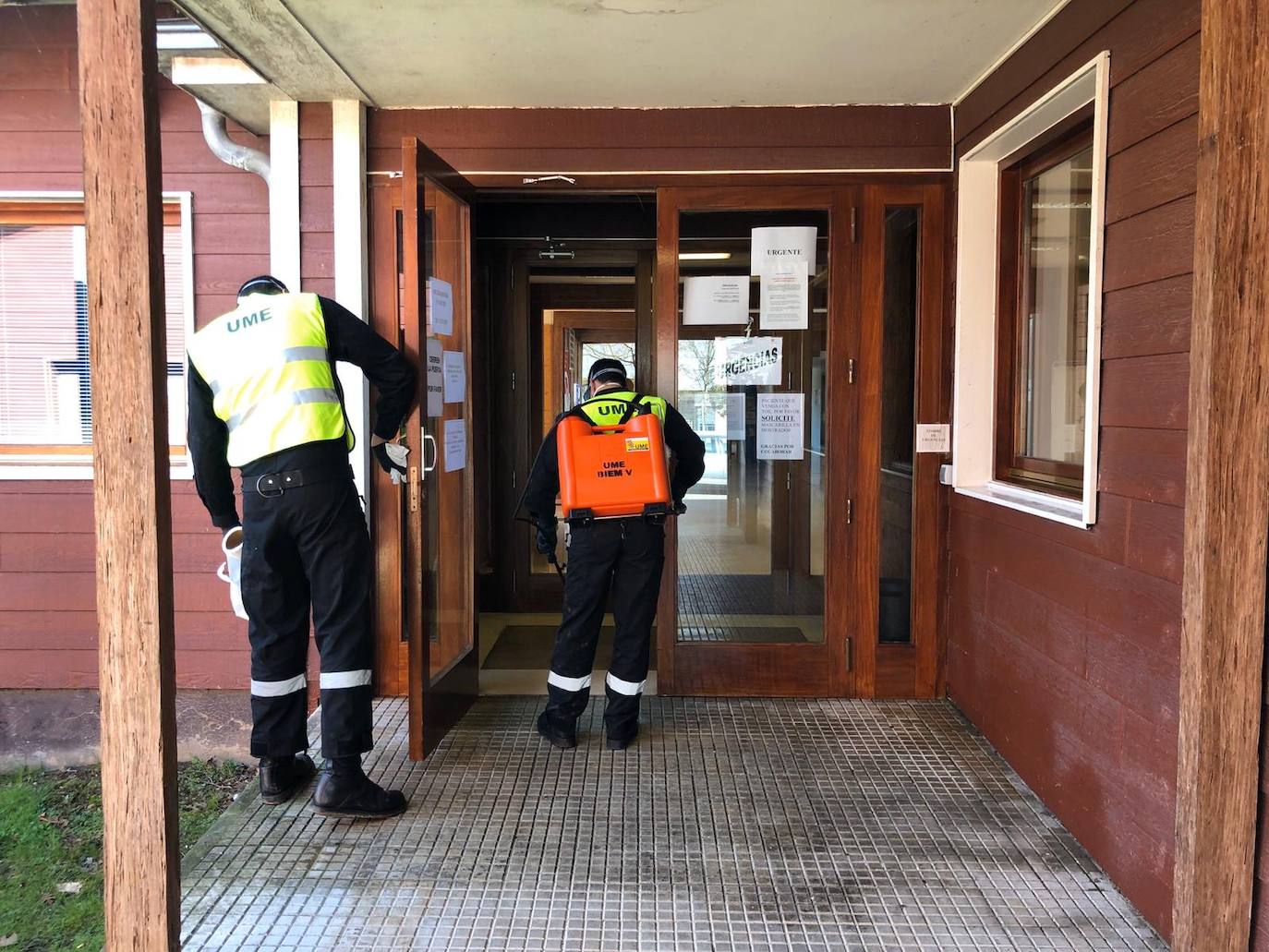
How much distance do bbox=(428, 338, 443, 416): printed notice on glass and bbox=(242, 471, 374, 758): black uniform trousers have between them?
65 centimetres

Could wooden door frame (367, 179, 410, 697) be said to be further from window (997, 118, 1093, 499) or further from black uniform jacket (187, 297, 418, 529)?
window (997, 118, 1093, 499)

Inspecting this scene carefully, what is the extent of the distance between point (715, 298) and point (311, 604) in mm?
2199

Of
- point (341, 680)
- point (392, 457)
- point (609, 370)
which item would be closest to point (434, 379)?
point (392, 457)

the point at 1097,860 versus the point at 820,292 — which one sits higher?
the point at 820,292

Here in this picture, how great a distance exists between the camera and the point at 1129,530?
7.93 feet

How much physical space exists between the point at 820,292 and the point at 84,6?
2.97 metres

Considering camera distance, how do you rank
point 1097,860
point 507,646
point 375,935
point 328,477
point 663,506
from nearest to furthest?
1. point 375,935
2. point 1097,860
3. point 328,477
4. point 663,506
5. point 507,646

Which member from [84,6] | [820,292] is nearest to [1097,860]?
[820,292]

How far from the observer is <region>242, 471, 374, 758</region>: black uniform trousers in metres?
2.80

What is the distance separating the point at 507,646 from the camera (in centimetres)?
481

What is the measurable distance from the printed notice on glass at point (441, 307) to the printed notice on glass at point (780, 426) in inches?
57.8

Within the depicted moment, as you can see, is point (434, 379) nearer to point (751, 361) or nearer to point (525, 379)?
point (751, 361)

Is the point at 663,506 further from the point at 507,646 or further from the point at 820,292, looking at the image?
the point at 507,646

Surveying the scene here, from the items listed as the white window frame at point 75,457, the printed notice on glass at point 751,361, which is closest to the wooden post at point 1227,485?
the printed notice on glass at point 751,361
